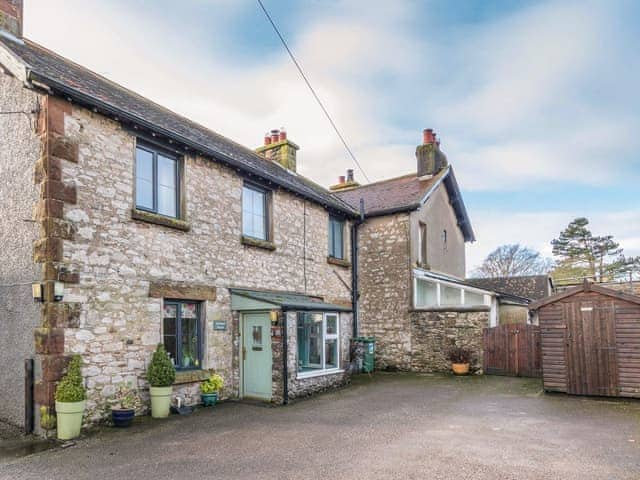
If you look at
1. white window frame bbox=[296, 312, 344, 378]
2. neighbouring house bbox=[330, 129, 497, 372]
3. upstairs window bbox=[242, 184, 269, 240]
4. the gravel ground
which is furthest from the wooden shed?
upstairs window bbox=[242, 184, 269, 240]

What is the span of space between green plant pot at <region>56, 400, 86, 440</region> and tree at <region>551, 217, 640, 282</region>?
35.9m

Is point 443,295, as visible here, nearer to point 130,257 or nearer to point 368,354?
point 368,354

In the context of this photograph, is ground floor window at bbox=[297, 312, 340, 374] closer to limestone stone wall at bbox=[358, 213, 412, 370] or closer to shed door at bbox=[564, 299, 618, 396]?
limestone stone wall at bbox=[358, 213, 412, 370]

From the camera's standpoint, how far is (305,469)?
5.79 meters

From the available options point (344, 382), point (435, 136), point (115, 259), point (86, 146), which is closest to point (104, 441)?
point (115, 259)

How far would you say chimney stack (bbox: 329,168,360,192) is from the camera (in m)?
22.2

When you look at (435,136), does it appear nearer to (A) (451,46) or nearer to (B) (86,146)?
(A) (451,46)

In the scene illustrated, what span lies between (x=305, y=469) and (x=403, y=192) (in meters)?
13.5

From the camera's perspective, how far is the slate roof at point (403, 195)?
16628mm

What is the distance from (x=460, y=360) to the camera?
14.6 metres

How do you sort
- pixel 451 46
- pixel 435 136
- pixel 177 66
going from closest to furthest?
pixel 177 66 → pixel 451 46 → pixel 435 136

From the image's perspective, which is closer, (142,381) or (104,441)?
(104,441)

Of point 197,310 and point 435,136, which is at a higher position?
point 435,136

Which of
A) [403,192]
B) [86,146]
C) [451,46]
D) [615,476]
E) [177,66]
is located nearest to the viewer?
[615,476]
